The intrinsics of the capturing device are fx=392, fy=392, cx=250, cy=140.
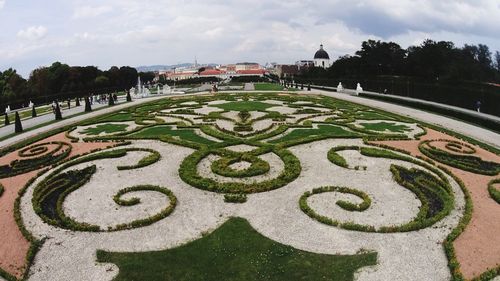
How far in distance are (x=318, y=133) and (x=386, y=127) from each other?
4.82 meters

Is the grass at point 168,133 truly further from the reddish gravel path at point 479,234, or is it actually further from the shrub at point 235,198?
the reddish gravel path at point 479,234

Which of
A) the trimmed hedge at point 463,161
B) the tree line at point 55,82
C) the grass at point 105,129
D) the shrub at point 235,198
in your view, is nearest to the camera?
the shrub at point 235,198

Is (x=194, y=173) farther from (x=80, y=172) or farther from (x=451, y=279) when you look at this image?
(x=451, y=279)

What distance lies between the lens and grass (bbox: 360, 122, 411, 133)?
71.8 feet

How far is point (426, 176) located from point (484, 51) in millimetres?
102171

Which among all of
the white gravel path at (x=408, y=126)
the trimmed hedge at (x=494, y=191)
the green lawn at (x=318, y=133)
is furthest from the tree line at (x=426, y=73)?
the trimmed hedge at (x=494, y=191)

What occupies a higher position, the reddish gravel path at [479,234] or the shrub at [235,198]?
the shrub at [235,198]

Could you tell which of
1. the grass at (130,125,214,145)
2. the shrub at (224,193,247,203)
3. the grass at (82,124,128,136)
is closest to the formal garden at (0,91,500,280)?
the shrub at (224,193,247,203)

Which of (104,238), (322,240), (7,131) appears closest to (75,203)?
(104,238)

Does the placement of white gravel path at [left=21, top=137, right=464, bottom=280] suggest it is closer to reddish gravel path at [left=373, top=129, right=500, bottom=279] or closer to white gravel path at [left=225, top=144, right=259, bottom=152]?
reddish gravel path at [left=373, top=129, right=500, bottom=279]

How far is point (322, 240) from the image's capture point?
1037cm

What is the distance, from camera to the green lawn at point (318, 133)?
19672 millimetres

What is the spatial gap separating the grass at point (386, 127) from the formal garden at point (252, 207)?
1352 millimetres

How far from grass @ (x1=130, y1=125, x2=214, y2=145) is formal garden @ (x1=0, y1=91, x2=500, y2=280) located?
0.70 ft
